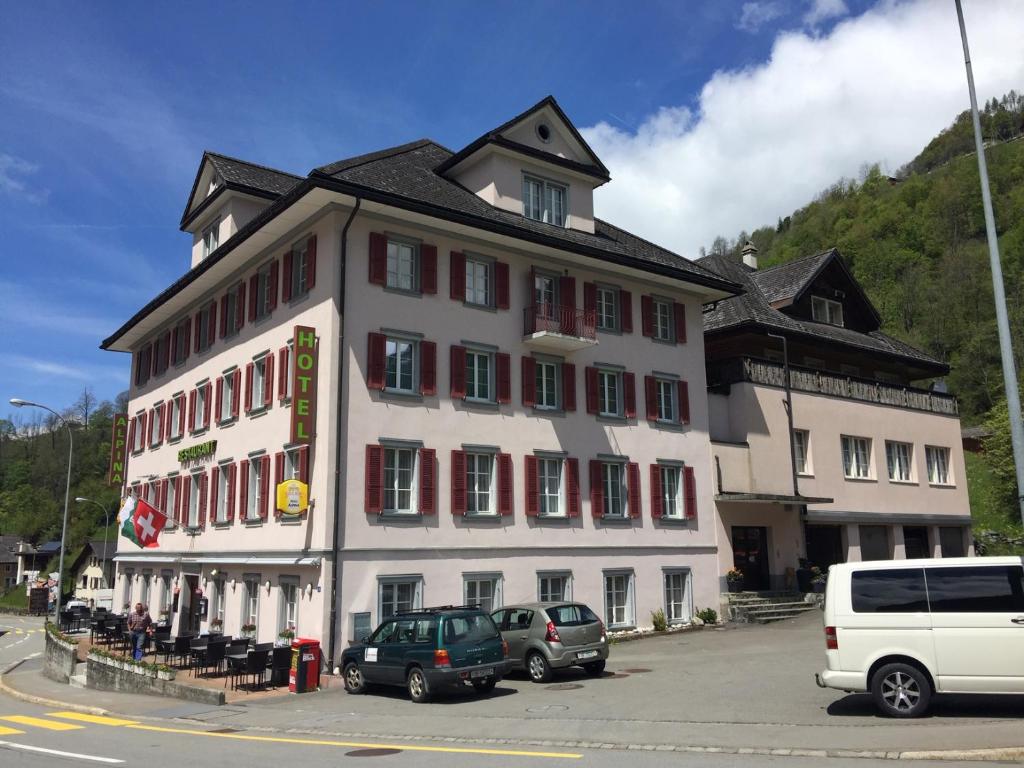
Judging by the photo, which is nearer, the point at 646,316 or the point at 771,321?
the point at 646,316

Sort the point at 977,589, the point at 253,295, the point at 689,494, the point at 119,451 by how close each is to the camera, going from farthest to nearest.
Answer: the point at 119,451, the point at 689,494, the point at 253,295, the point at 977,589

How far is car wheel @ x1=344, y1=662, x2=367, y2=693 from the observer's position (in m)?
18.0

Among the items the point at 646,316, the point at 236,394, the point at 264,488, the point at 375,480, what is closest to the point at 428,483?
the point at 375,480

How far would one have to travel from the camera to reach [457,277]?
24438 millimetres

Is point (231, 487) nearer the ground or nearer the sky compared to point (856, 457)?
nearer the ground

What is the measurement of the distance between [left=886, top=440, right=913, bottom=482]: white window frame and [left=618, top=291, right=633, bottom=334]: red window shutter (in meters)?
14.5

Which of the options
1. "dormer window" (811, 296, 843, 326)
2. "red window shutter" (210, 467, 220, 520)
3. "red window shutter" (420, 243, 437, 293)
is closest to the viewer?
"red window shutter" (420, 243, 437, 293)

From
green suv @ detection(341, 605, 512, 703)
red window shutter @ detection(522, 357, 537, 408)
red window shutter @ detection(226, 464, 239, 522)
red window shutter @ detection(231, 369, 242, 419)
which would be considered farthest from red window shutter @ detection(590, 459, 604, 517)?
red window shutter @ detection(231, 369, 242, 419)

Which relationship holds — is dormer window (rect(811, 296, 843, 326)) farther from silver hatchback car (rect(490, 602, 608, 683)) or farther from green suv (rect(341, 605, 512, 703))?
green suv (rect(341, 605, 512, 703))

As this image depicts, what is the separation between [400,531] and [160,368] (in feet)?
55.9

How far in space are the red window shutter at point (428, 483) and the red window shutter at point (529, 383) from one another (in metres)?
3.62

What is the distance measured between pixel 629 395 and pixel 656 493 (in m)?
3.20

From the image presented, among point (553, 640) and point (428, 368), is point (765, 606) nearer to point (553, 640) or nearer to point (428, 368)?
point (553, 640)

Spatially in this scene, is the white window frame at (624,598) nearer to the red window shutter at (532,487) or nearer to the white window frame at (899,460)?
the red window shutter at (532,487)
